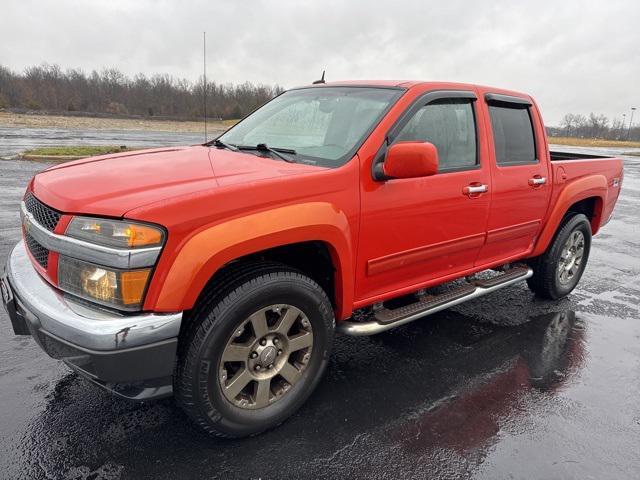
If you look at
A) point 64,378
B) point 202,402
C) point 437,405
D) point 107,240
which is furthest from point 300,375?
point 64,378

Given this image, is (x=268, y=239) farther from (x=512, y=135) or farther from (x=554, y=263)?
(x=554, y=263)

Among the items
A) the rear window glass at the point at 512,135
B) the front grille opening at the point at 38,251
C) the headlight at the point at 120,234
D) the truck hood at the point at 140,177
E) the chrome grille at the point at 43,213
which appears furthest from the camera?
the rear window glass at the point at 512,135

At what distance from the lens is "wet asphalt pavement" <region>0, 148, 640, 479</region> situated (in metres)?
2.46

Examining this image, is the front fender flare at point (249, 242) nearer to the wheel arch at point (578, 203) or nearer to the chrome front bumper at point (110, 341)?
the chrome front bumper at point (110, 341)

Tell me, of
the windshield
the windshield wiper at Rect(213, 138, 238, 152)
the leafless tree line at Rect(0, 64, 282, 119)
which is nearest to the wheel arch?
the windshield

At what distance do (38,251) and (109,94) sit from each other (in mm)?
81097

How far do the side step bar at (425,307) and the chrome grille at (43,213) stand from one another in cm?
168

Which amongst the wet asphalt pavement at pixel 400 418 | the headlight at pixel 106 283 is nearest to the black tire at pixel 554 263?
the wet asphalt pavement at pixel 400 418

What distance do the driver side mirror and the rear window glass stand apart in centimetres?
125

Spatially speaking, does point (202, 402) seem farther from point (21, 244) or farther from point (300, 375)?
→ point (21, 244)

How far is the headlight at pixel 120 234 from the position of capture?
2105mm

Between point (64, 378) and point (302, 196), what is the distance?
1.97 metres

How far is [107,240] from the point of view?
7.04 ft

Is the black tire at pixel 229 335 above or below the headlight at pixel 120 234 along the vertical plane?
below
